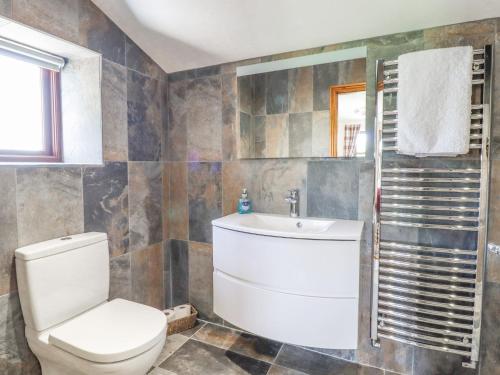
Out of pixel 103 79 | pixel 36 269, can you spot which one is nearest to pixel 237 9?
pixel 103 79

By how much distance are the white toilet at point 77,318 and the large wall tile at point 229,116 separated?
0.97m

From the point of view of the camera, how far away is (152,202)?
2.09m

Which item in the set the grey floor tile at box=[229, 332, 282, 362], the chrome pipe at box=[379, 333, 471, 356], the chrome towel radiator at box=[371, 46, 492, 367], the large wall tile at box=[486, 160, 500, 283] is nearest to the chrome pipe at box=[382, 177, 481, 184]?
the chrome towel radiator at box=[371, 46, 492, 367]

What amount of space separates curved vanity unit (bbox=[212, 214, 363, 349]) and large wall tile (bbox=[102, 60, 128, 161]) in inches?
33.1

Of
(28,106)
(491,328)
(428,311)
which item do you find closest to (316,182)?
(428,311)

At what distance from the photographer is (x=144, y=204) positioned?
2.02 meters

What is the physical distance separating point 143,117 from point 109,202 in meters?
0.62

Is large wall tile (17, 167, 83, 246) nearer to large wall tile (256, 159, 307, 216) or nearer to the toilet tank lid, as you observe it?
the toilet tank lid

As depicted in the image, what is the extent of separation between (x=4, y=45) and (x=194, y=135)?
3.59ft

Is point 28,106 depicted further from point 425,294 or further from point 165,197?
point 425,294

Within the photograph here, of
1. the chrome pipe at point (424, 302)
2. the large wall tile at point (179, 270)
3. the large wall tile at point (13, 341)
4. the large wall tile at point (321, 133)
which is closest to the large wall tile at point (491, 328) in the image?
the chrome pipe at point (424, 302)

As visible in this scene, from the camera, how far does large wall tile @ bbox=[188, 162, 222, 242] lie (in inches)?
81.4

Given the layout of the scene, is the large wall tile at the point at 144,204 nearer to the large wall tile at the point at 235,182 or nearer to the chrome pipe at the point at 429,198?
the large wall tile at the point at 235,182

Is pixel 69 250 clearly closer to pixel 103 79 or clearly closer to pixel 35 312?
pixel 35 312
